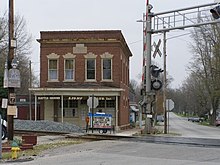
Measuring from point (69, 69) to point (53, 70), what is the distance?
162 cm

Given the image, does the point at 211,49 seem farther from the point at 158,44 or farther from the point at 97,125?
the point at 158,44

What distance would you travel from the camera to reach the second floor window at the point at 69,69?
1762 inches

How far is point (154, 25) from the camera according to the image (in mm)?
25781

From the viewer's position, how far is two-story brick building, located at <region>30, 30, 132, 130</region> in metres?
43.9

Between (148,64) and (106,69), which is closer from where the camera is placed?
(148,64)

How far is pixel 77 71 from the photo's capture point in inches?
1753

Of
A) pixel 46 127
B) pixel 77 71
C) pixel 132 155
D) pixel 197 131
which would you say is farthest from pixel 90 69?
pixel 132 155

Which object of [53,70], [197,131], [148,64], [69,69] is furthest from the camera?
[197,131]

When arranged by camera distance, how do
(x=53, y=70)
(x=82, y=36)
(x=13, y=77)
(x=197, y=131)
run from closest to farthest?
(x=13, y=77) → (x=82, y=36) → (x=53, y=70) → (x=197, y=131)

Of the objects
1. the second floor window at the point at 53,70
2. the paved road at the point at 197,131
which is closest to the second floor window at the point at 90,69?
the second floor window at the point at 53,70

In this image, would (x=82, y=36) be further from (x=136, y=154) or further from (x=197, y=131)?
(x=136, y=154)

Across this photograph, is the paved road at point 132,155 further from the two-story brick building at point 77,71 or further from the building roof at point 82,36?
the building roof at point 82,36

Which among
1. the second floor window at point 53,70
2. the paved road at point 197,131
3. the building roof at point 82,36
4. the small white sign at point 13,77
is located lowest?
the paved road at point 197,131

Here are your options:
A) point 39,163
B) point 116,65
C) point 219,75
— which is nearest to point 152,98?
point 39,163
